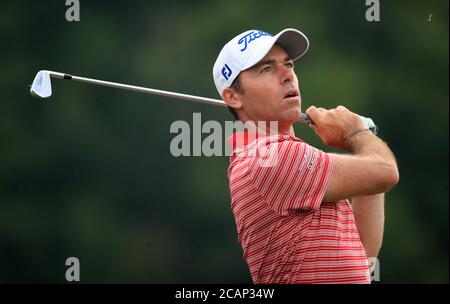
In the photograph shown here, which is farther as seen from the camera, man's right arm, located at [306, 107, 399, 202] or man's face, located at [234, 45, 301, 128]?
man's face, located at [234, 45, 301, 128]

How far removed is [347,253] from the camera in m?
2.23

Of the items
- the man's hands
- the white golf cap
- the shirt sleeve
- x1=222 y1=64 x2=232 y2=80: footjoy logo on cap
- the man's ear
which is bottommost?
the shirt sleeve

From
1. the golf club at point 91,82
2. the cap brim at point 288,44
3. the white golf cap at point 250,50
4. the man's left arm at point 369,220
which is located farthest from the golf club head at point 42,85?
the man's left arm at point 369,220

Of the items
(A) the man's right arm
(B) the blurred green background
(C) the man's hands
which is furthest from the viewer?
(B) the blurred green background

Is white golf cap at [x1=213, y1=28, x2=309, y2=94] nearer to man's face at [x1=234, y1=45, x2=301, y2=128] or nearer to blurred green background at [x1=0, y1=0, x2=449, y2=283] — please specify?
man's face at [x1=234, y1=45, x2=301, y2=128]

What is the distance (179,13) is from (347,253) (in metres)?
3.81

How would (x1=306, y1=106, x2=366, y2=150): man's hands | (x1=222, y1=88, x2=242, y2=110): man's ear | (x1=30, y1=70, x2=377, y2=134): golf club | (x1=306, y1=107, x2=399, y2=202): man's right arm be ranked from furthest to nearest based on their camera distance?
(x1=30, y1=70, x2=377, y2=134): golf club, (x1=222, y1=88, x2=242, y2=110): man's ear, (x1=306, y1=106, x2=366, y2=150): man's hands, (x1=306, y1=107, x2=399, y2=202): man's right arm

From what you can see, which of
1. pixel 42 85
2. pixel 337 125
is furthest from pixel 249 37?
pixel 42 85

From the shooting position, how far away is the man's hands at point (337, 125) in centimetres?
234

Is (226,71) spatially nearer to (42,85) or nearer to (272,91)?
(272,91)

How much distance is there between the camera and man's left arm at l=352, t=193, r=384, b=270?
2.49 meters

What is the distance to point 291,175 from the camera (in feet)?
7.32

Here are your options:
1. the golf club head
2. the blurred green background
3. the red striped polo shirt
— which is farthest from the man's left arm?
the blurred green background

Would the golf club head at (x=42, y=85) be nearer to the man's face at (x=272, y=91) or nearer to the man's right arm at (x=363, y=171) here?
the man's face at (x=272, y=91)
